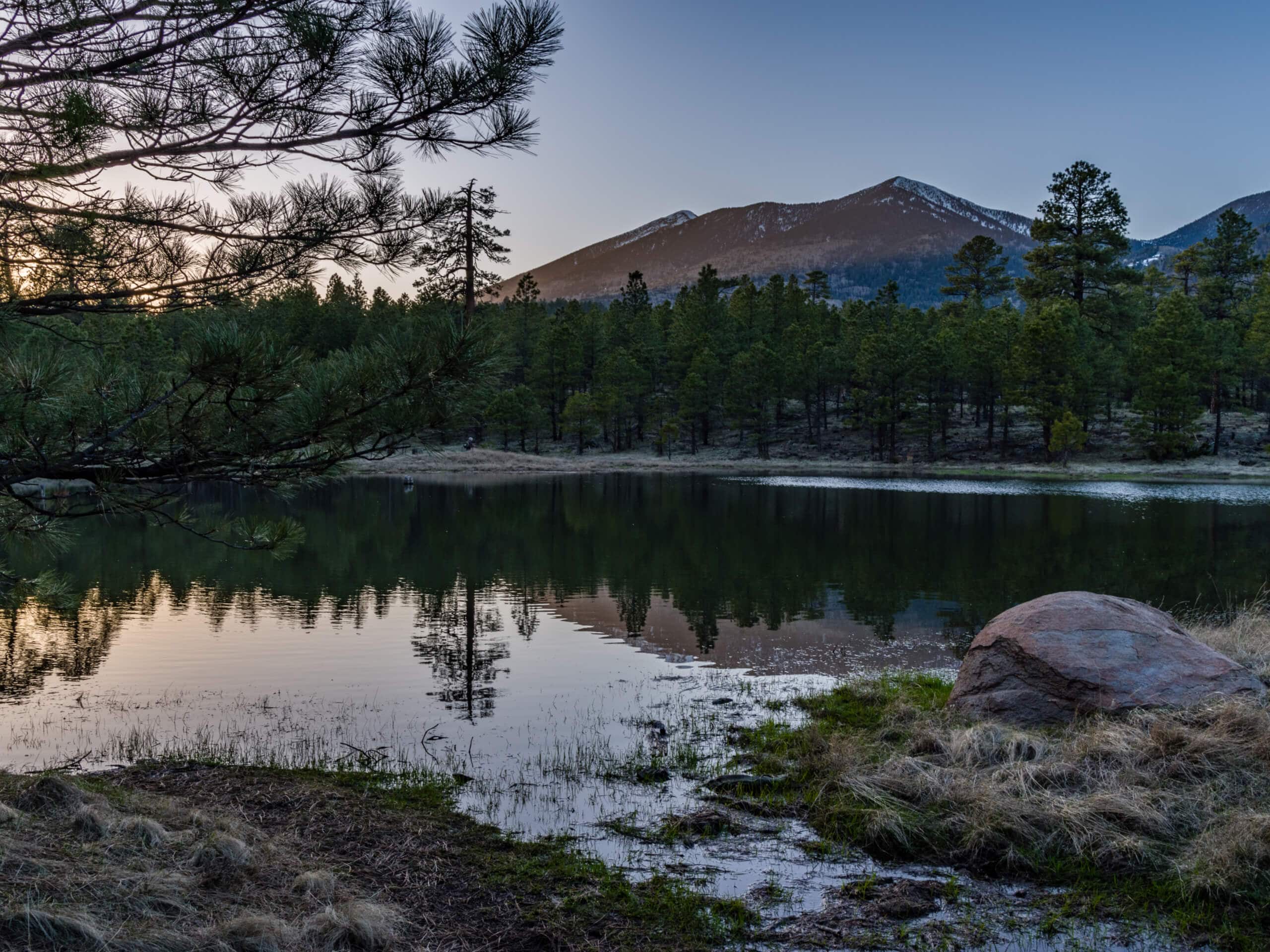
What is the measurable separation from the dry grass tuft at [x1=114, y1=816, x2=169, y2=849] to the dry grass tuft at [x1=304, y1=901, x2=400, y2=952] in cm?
147

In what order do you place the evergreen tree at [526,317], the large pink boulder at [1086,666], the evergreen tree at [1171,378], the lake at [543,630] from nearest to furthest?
the large pink boulder at [1086,666] → the lake at [543,630] → the evergreen tree at [1171,378] → the evergreen tree at [526,317]

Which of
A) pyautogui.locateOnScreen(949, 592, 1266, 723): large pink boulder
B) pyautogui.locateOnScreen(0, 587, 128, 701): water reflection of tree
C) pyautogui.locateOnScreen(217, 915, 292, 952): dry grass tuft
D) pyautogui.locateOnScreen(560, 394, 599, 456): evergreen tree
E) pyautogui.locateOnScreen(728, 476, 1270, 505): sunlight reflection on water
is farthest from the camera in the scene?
pyautogui.locateOnScreen(560, 394, 599, 456): evergreen tree

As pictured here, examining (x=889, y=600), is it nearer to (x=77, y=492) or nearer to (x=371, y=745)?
(x=371, y=745)

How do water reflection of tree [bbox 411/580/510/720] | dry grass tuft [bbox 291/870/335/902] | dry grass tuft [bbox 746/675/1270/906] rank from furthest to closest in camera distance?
water reflection of tree [bbox 411/580/510/720], dry grass tuft [bbox 746/675/1270/906], dry grass tuft [bbox 291/870/335/902]

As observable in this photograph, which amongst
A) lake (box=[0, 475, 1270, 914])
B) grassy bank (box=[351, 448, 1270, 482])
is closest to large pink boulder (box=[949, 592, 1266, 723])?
lake (box=[0, 475, 1270, 914])

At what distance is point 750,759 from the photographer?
9.38 meters

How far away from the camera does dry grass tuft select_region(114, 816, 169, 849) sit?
5.59m

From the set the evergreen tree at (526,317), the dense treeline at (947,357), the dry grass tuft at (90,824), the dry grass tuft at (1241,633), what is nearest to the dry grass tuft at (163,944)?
the dry grass tuft at (90,824)

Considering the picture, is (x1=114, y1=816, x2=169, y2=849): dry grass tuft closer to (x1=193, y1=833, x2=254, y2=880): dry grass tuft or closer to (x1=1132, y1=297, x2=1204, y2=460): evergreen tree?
(x1=193, y1=833, x2=254, y2=880): dry grass tuft

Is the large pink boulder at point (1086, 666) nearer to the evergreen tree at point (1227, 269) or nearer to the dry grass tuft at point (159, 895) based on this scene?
the dry grass tuft at point (159, 895)

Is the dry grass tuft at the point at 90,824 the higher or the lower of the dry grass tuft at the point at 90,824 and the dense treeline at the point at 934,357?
the lower

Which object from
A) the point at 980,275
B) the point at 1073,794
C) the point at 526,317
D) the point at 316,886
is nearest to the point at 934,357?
the point at 980,275

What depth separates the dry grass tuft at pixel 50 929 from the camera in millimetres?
4027

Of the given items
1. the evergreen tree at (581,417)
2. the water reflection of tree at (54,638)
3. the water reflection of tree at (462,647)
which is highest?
the evergreen tree at (581,417)
